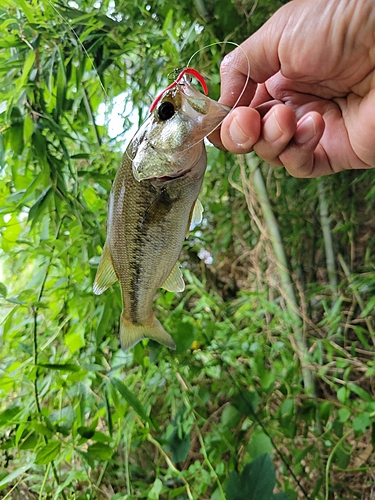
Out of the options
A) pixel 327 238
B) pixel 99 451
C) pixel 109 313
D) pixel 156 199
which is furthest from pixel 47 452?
pixel 327 238

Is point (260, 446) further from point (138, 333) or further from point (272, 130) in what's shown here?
point (272, 130)

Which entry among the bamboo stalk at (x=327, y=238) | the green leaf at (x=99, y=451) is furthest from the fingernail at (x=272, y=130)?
the bamboo stalk at (x=327, y=238)

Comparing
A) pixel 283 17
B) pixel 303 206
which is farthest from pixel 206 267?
pixel 283 17

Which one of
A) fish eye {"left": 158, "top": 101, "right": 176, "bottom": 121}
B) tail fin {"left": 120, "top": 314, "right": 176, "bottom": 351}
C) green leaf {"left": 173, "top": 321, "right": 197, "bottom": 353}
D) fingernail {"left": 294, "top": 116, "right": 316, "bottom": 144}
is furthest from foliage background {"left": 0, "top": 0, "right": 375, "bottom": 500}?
fingernail {"left": 294, "top": 116, "right": 316, "bottom": 144}

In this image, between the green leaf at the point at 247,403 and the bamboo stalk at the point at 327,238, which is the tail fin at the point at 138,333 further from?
the bamboo stalk at the point at 327,238

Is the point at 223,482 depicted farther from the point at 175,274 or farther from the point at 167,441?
the point at 175,274

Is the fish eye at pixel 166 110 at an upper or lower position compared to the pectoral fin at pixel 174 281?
upper
